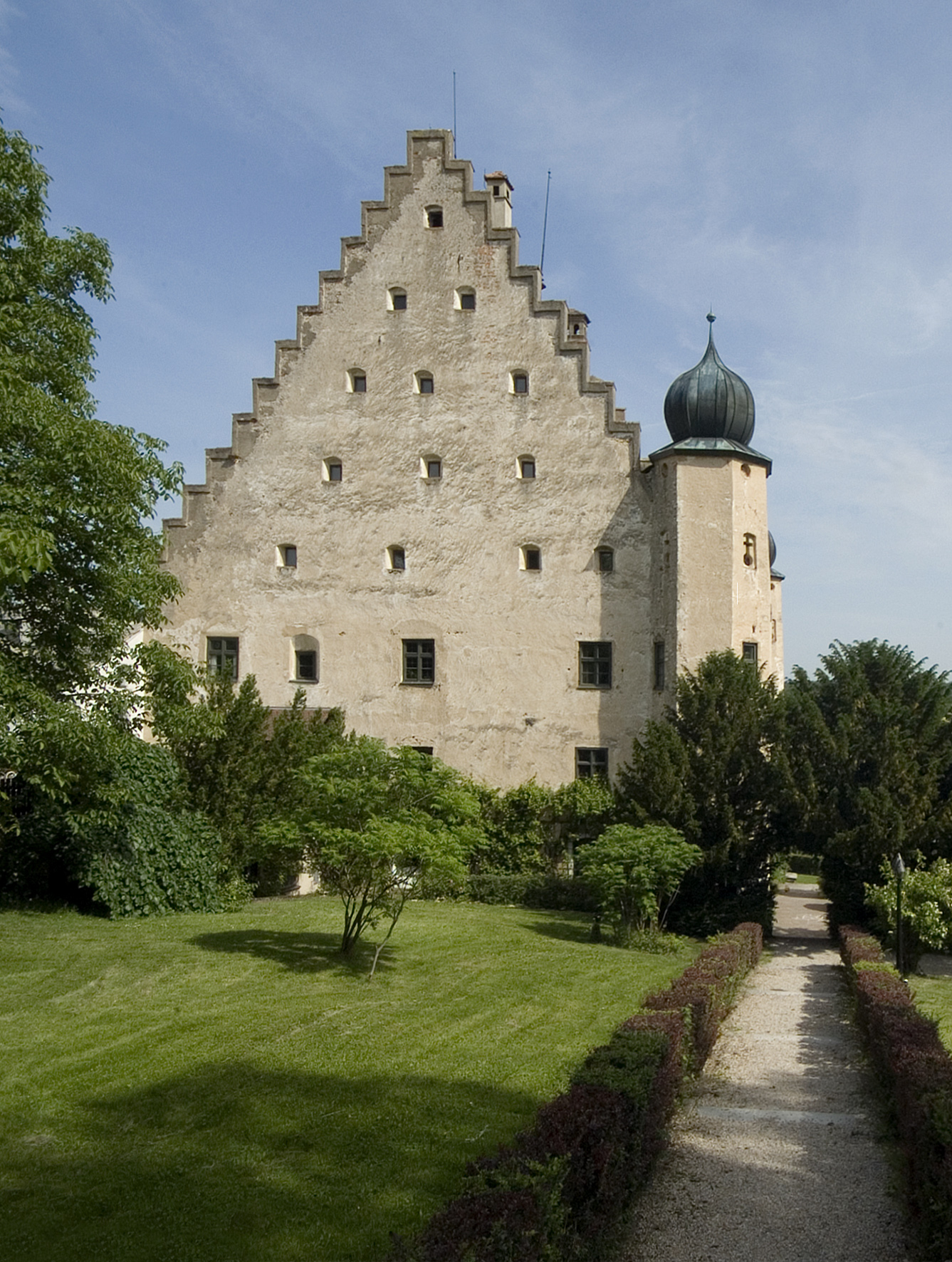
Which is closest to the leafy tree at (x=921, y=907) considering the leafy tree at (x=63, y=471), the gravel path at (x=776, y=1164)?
the gravel path at (x=776, y=1164)

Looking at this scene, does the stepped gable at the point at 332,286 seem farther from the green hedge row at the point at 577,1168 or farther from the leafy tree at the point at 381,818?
the green hedge row at the point at 577,1168

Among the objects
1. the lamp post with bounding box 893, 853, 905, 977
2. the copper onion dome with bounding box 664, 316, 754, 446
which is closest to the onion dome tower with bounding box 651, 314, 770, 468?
the copper onion dome with bounding box 664, 316, 754, 446

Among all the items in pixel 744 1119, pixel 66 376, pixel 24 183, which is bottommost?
pixel 744 1119

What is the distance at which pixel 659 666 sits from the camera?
111ft

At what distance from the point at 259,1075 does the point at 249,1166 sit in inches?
111

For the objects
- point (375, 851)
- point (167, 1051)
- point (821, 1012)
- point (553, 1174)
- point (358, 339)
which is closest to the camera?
point (553, 1174)

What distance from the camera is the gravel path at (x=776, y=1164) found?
9.03 m

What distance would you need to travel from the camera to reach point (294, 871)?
97.4ft

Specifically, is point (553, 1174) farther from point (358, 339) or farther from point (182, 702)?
point (358, 339)

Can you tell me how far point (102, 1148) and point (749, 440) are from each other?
2852 cm

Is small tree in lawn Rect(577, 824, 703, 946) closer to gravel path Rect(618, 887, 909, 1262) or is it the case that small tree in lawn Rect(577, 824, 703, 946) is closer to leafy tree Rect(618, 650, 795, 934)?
leafy tree Rect(618, 650, 795, 934)

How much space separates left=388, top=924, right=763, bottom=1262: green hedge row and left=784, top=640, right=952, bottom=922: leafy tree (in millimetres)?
14865

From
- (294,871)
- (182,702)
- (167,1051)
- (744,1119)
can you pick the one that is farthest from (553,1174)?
(294,871)

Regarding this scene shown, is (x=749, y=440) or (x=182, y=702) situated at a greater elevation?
(x=749, y=440)
